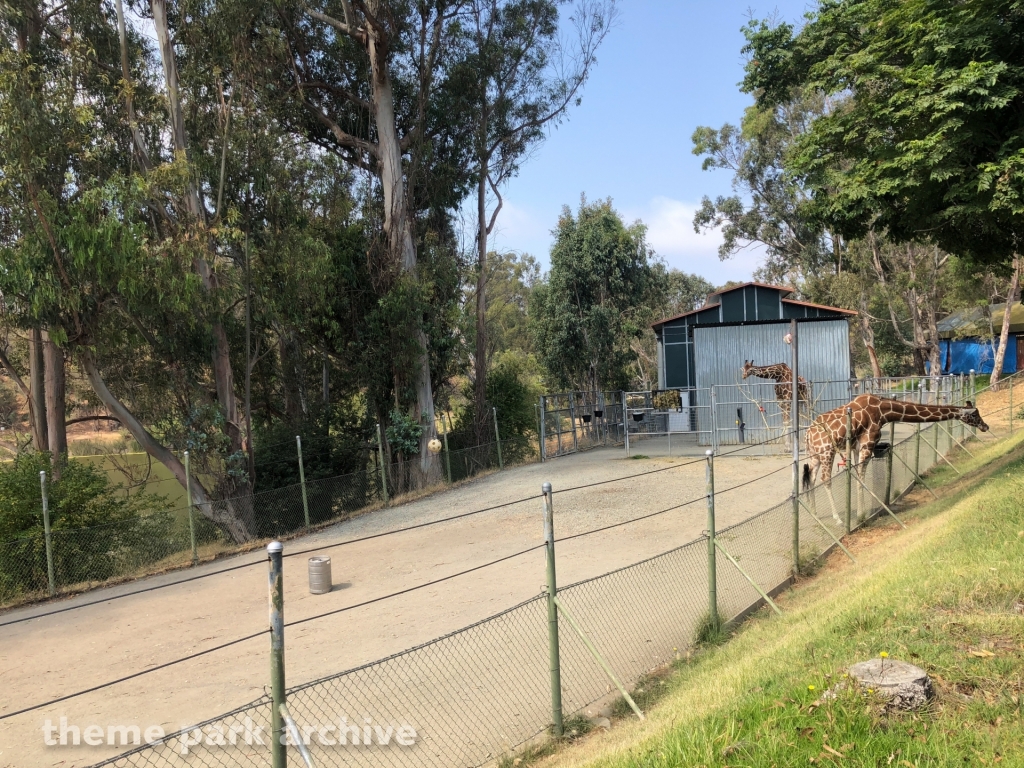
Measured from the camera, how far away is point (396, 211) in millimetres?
19703

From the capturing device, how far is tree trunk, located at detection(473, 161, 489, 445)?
2244 centimetres

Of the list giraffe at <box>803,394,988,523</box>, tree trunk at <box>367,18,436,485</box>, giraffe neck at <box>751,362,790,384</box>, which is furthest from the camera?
giraffe neck at <box>751,362,790,384</box>

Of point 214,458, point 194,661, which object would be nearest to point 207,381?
point 214,458

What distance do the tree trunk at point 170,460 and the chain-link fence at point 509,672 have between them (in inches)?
301

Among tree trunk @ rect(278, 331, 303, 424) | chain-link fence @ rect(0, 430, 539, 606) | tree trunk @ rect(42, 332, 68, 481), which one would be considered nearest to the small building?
tree trunk @ rect(278, 331, 303, 424)

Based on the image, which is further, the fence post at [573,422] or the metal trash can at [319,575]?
the fence post at [573,422]

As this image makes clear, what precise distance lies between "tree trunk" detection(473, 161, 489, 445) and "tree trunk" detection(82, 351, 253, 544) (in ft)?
29.7

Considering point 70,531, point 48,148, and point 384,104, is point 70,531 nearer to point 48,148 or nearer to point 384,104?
point 48,148

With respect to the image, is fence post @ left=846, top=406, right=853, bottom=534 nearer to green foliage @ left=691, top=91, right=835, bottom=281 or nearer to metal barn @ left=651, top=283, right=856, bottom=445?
metal barn @ left=651, top=283, right=856, bottom=445

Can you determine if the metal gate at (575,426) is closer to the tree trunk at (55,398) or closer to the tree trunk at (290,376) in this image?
the tree trunk at (290,376)

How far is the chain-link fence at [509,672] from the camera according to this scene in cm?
499

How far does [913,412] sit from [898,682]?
34.8ft

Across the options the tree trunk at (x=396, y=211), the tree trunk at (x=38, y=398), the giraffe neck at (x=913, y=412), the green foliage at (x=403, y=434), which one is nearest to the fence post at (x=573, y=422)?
the tree trunk at (x=396, y=211)

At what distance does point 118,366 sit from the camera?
19.0 m
